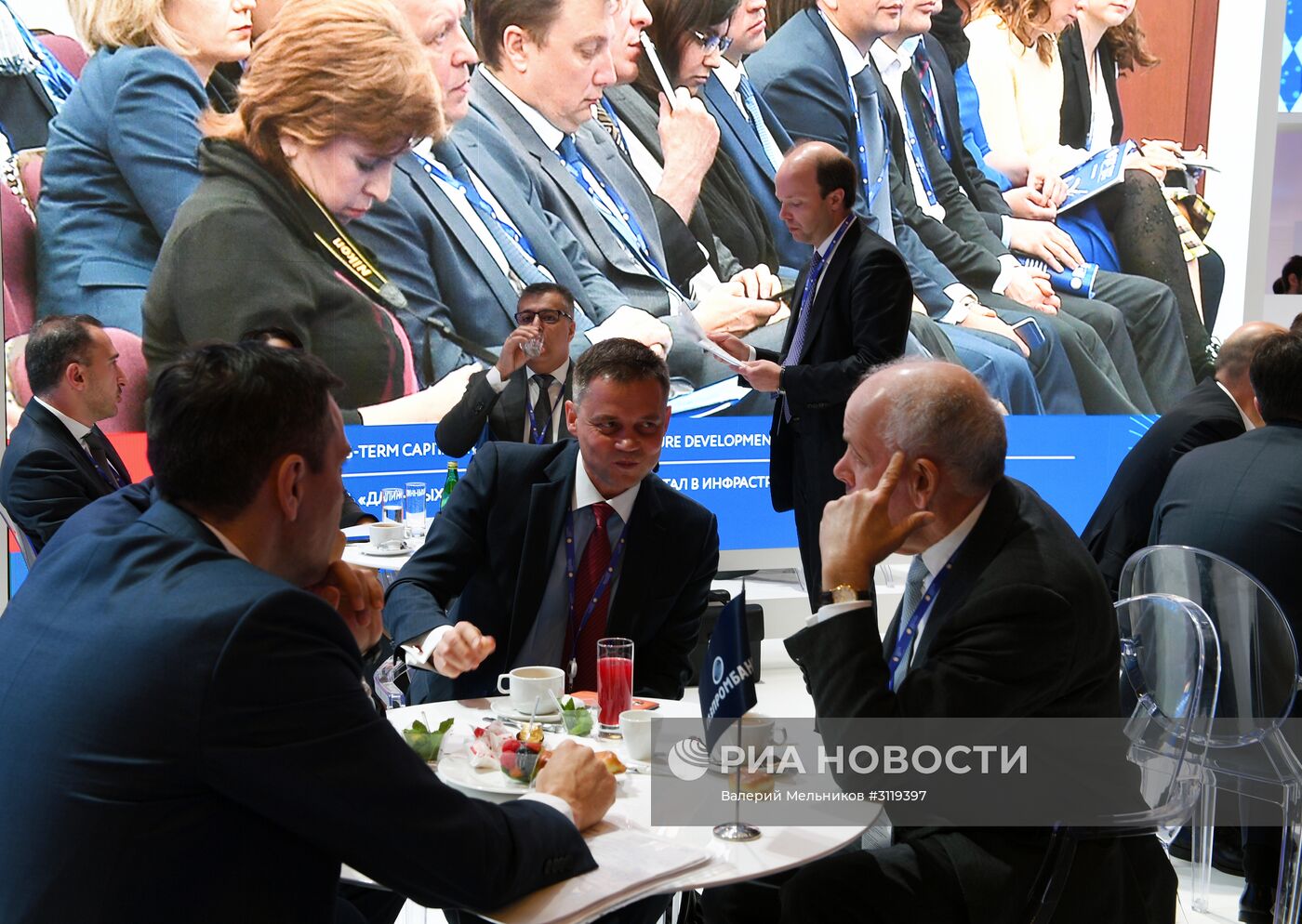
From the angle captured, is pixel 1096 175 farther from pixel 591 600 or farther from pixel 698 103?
pixel 591 600

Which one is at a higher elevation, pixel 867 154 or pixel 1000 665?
pixel 867 154

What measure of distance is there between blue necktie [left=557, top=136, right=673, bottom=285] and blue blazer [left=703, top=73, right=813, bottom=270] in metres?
0.63

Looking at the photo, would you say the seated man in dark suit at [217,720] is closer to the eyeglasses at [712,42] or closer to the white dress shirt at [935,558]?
the white dress shirt at [935,558]

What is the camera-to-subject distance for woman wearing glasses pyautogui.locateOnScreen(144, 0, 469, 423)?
5.06 meters

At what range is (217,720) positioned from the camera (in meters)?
1.24

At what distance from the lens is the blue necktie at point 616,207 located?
5609 millimetres

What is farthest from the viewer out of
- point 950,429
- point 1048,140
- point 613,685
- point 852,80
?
point 1048,140

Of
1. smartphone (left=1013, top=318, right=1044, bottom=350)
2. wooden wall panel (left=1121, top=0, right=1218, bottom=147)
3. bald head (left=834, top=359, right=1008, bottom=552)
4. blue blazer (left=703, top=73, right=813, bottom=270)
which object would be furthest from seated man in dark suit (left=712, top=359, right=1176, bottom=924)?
wooden wall panel (left=1121, top=0, right=1218, bottom=147)

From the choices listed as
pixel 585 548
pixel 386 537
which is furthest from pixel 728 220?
pixel 585 548

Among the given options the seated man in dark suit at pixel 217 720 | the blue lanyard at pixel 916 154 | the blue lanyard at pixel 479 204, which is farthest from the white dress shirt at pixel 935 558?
the blue lanyard at pixel 916 154

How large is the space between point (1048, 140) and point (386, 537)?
4552 mm

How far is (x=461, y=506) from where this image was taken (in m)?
2.70

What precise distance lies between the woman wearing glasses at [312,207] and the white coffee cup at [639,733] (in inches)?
134

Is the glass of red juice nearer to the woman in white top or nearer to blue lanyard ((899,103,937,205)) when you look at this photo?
blue lanyard ((899,103,937,205))
